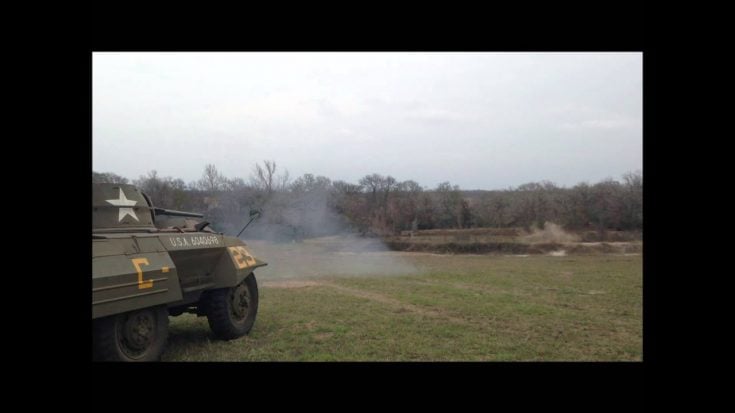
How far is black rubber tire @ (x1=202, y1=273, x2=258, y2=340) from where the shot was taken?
7.28 metres

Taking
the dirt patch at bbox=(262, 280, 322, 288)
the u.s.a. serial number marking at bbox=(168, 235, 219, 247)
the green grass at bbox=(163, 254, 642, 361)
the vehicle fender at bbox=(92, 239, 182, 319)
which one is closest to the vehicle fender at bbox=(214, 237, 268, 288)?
the u.s.a. serial number marking at bbox=(168, 235, 219, 247)

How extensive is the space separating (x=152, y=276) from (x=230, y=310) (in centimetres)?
210

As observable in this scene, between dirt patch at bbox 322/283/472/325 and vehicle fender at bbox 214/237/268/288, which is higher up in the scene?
vehicle fender at bbox 214/237/268/288

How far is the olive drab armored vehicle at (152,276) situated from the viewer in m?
5.10

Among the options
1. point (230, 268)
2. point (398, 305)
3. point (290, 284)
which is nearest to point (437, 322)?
point (398, 305)

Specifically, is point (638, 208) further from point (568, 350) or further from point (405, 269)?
point (568, 350)

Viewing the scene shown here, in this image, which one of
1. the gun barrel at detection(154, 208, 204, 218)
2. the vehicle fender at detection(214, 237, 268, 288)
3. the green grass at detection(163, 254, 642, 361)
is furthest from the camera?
the gun barrel at detection(154, 208, 204, 218)

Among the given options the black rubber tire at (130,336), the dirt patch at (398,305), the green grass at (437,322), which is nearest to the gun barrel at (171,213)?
the green grass at (437,322)

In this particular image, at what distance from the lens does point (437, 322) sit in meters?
8.45

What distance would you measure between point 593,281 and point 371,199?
554 inches

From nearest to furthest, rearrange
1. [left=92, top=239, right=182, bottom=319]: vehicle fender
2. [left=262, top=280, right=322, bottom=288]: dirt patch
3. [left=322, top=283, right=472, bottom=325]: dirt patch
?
[left=92, top=239, right=182, bottom=319]: vehicle fender
[left=322, top=283, right=472, bottom=325]: dirt patch
[left=262, top=280, right=322, bottom=288]: dirt patch

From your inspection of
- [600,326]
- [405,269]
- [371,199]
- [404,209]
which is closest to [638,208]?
[404,209]

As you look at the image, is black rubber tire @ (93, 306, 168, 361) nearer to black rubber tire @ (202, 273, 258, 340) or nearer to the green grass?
the green grass

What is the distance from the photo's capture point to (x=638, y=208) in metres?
26.6
